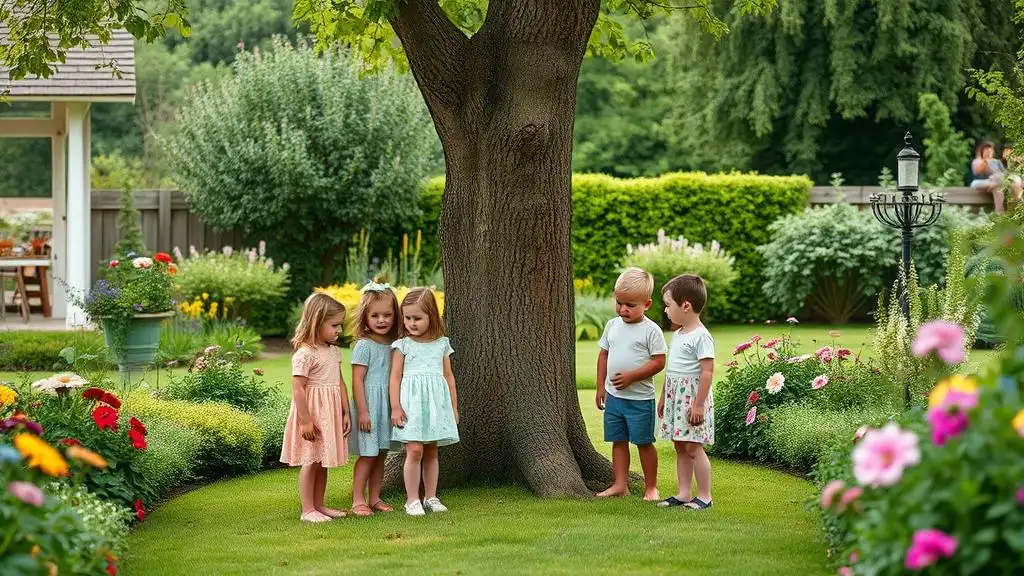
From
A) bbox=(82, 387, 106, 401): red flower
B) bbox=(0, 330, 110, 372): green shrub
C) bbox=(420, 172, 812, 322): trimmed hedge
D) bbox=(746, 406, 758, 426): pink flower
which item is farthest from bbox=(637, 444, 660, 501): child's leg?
bbox=(420, 172, 812, 322): trimmed hedge

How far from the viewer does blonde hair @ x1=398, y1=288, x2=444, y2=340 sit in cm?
662

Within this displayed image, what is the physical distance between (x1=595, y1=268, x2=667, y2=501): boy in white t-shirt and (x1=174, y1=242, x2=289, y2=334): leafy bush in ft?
31.6

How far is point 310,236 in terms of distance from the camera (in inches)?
704

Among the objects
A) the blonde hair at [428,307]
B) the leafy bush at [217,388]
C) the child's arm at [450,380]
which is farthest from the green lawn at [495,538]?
the leafy bush at [217,388]

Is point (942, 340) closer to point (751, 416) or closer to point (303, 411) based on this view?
point (303, 411)

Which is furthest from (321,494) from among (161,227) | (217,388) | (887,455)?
(161,227)

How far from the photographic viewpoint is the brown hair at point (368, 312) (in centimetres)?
672

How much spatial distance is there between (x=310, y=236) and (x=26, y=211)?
3.97 metres

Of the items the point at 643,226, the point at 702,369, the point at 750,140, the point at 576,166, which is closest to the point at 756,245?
the point at 643,226

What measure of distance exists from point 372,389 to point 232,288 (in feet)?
32.5

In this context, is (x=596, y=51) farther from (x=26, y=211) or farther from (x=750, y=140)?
(x=750, y=140)

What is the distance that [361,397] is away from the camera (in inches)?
262

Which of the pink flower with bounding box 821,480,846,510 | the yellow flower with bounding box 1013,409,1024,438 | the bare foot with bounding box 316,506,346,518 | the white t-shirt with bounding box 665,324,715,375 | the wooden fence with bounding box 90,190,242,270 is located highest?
the wooden fence with bounding box 90,190,242,270

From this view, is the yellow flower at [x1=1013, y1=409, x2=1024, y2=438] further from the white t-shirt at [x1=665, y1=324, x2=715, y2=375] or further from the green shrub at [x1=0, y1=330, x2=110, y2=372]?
the green shrub at [x1=0, y1=330, x2=110, y2=372]
